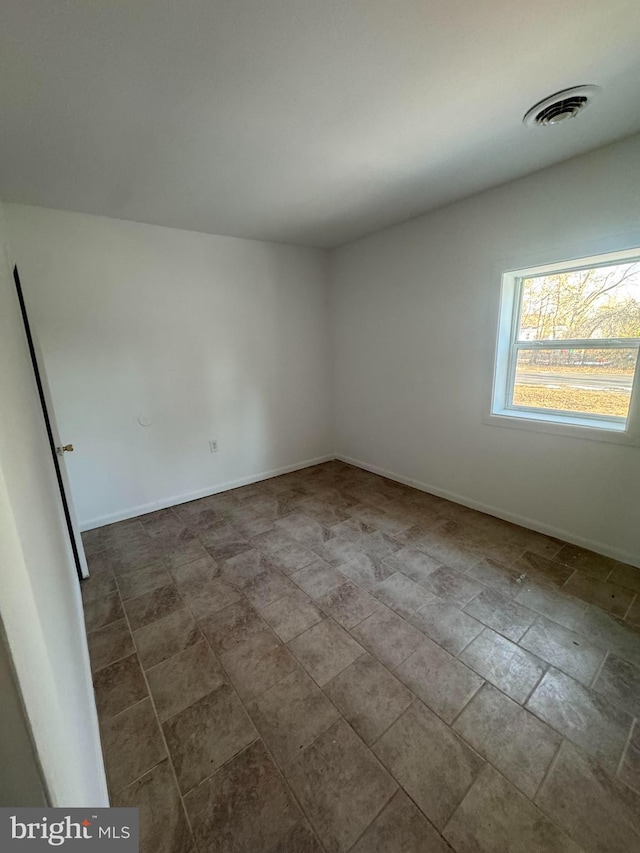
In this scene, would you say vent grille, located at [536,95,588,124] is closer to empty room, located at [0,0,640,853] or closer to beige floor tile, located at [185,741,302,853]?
empty room, located at [0,0,640,853]

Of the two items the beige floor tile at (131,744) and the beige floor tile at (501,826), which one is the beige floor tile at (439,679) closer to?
the beige floor tile at (501,826)

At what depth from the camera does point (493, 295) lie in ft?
8.48

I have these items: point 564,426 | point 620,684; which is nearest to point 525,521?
point 564,426

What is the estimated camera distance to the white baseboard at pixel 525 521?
7.37 feet

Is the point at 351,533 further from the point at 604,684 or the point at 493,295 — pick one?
the point at 493,295

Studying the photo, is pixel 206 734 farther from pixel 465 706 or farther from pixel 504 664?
pixel 504 664

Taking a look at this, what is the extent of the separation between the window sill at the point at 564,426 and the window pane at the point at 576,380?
0.26 feet

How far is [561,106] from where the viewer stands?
1.60m

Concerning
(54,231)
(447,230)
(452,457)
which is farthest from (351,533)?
(54,231)

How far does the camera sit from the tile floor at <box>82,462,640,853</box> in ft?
3.55

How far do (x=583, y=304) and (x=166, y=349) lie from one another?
128 inches

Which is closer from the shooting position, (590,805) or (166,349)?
(590,805)

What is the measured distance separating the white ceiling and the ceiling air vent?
50 millimetres

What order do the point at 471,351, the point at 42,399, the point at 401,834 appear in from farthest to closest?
the point at 471,351
the point at 42,399
the point at 401,834
